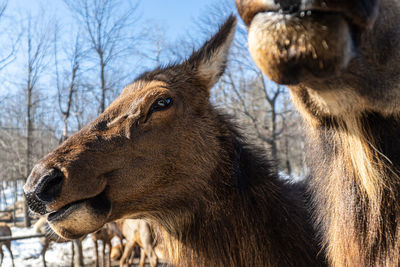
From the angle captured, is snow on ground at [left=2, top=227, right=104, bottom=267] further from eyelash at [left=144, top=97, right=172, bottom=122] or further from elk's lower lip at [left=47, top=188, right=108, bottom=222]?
eyelash at [left=144, top=97, right=172, bottom=122]

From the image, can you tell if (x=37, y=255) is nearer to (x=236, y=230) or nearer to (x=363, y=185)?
(x=236, y=230)

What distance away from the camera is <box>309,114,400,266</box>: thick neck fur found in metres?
1.72

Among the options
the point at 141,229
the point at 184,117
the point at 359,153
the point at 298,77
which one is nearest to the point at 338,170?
the point at 359,153

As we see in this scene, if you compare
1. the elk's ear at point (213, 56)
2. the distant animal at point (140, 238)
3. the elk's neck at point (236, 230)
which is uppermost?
the elk's ear at point (213, 56)

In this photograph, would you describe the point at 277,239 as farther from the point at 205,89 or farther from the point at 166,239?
the point at 205,89

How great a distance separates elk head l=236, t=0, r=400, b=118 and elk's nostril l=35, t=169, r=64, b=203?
1.82m

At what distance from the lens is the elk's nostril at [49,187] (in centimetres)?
236

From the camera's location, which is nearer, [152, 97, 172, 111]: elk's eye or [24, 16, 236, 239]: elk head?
[24, 16, 236, 239]: elk head

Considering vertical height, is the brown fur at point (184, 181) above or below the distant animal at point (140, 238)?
above

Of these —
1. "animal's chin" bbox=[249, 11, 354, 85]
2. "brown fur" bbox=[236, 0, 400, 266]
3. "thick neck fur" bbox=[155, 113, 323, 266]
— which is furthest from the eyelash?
"animal's chin" bbox=[249, 11, 354, 85]

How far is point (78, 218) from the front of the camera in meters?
2.47

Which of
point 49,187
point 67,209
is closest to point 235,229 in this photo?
point 67,209

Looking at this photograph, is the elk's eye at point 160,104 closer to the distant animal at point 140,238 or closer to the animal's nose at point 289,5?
the animal's nose at point 289,5

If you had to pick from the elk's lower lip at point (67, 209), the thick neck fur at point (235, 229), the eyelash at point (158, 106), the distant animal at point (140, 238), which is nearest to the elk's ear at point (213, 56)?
the eyelash at point (158, 106)
